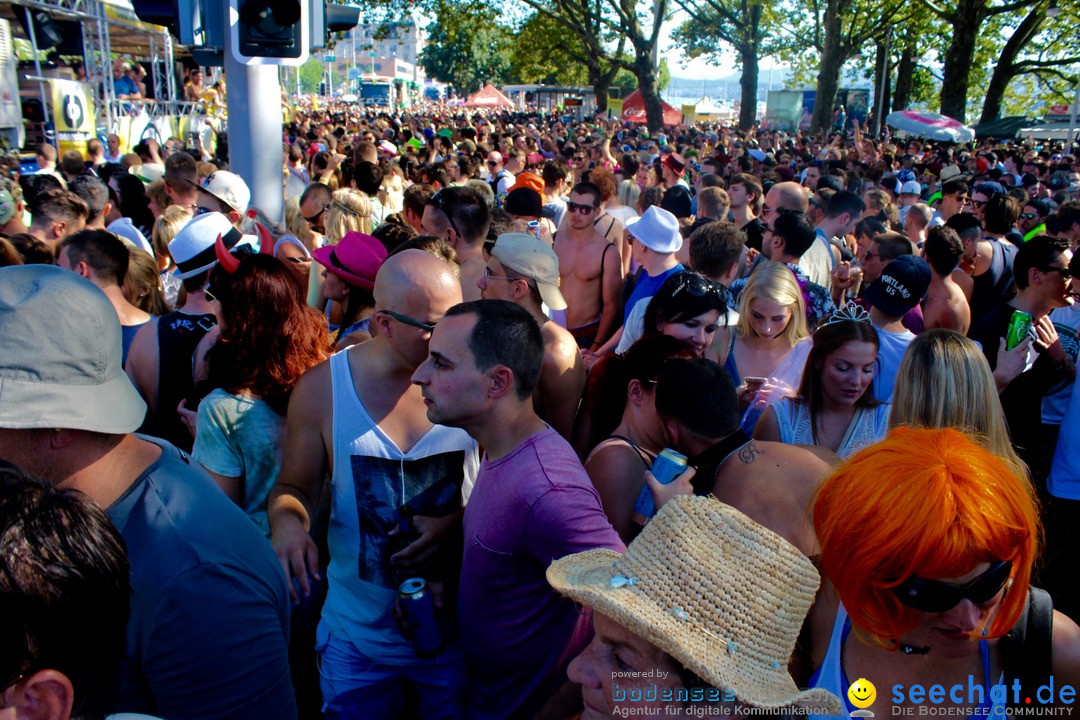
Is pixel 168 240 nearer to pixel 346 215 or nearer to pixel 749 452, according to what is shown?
A: pixel 346 215

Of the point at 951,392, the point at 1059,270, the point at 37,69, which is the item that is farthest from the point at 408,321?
the point at 37,69

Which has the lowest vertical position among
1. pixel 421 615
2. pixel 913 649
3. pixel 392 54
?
pixel 421 615

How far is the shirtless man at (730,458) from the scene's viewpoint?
2506mm

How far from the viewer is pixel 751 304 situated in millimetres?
4090

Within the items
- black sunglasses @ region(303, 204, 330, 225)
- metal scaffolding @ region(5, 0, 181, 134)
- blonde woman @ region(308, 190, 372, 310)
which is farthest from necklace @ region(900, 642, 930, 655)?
metal scaffolding @ region(5, 0, 181, 134)

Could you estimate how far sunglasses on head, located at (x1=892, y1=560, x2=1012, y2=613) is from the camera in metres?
1.71

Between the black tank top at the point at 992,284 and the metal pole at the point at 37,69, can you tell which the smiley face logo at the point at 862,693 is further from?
the metal pole at the point at 37,69

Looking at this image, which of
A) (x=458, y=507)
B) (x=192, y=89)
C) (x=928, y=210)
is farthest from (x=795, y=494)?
(x=192, y=89)

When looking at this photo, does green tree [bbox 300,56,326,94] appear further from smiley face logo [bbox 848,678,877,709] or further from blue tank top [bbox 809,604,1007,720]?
smiley face logo [bbox 848,678,877,709]

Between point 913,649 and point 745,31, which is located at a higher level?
point 745,31

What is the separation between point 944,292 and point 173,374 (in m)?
4.66

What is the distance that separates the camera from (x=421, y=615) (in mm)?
2291

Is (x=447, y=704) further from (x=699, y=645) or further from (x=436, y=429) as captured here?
(x=699, y=645)

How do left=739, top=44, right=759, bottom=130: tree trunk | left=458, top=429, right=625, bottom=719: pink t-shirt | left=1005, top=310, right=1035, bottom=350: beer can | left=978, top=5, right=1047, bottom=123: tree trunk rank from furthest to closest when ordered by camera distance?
left=739, top=44, right=759, bottom=130: tree trunk → left=978, top=5, right=1047, bottom=123: tree trunk → left=1005, top=310, right=1035, bottom=350: beer can → left=458, top=429, right=625, bottom=719: pink t-shirt
